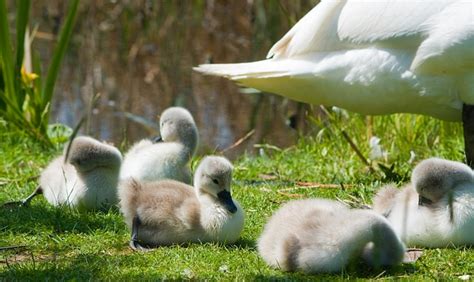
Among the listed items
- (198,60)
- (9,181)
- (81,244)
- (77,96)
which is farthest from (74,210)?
(198,60)

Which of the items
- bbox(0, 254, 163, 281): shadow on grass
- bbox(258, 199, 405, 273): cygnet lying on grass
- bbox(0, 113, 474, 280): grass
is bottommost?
bbox(0, 113, 474, 280): grass

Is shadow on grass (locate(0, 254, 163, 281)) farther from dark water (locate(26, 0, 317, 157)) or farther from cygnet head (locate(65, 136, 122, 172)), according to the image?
dark water (locate(26, 0, 317, 157))

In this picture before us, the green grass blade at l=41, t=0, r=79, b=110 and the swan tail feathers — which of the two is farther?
the green grass blade at l=41, t=0, r=79, b=110

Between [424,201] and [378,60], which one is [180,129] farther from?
[424,201]

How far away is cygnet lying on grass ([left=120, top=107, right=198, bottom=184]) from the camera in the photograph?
6207mm

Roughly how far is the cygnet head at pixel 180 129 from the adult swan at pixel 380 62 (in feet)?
2.80

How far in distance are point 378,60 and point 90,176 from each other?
6.35ft

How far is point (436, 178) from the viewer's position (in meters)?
4.94

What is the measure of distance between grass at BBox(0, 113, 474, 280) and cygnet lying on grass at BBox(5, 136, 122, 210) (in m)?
0.09

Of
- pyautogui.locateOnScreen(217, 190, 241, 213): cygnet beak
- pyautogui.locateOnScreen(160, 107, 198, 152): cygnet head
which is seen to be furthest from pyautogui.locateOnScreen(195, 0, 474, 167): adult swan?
pyautogui.locateOnScreen(217, 190, 241, 213): cygnet beak

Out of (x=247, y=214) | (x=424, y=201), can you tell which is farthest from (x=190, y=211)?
(x=424, y=201)

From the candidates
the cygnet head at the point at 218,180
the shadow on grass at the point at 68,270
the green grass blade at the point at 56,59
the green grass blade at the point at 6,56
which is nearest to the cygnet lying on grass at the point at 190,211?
the cygnet head at the point at 218,180

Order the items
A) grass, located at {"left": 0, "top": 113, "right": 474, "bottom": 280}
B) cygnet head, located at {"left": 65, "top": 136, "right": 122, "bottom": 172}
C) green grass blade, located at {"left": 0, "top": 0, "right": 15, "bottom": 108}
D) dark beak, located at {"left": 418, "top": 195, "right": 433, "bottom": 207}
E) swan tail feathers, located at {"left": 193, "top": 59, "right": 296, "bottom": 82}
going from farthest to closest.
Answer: green grass blade, located at {"left": 0, "top": 0, "right": 15, "bottom": 108} → swan tail feathers, located at {"left": 193, "top": 59, "right": 296, "bottom": 82} → cygnet head, located at {"left": 65, "top": 136, "right": 122, "bottom": 172} → dark beak, located at {"left": 418, "top": 195, "right": 433, "bottom": 207} → grass, located at {"left": 0, "top": 113, "right": 474, "bottom": 280}

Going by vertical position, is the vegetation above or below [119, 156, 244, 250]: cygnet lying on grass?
above
